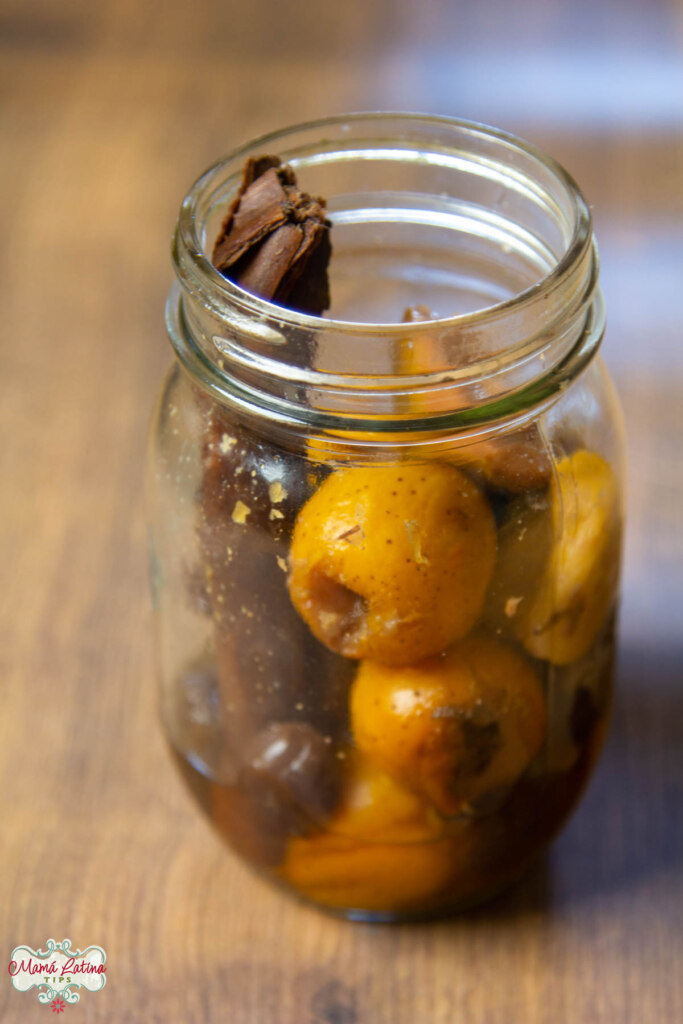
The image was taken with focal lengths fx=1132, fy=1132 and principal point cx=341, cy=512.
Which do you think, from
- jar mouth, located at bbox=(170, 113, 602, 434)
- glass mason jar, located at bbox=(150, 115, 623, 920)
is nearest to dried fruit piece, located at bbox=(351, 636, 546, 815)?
glass mason jar, located at bbox=(150, 115, 623, 920)

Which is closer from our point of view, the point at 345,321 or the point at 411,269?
the point at 345,321

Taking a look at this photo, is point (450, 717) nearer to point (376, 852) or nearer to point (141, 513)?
point (376, 852)

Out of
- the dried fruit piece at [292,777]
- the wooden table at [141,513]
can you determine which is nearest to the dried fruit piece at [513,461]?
the dried fruit piece at [292,777]

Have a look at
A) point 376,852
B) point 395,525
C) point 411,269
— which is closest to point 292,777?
point 376,852

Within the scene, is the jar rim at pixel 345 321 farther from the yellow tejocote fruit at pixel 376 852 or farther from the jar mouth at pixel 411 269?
the yellow tejocote fruit at pixel 376 852

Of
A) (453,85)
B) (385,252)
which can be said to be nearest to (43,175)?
(453,85)

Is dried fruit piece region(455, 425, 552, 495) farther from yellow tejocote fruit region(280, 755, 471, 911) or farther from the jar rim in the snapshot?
yellow tejocote fruit region(280, 755, 471, 911)

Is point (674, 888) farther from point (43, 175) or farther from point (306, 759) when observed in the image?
point (43, 175)
